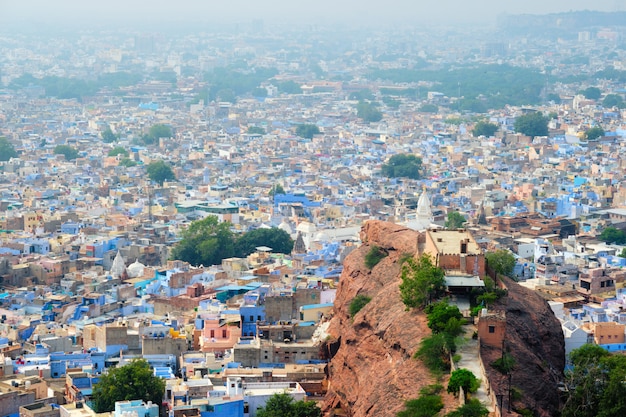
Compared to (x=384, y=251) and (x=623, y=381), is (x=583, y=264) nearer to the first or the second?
(x=384, y=251)

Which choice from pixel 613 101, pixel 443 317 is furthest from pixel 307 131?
pixel 443 317

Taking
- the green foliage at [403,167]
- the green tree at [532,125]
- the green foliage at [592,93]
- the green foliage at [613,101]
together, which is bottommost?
the green foliage at [592,93]

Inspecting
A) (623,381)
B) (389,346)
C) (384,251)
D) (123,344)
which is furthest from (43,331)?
(623,381)

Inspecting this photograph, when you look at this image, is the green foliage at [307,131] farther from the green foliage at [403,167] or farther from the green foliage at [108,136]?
the green foliage at [403,167]

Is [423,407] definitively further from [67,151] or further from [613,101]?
[613,101]

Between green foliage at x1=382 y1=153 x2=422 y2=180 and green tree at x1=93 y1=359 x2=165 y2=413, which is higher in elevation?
green tree at x1=93 y1=359 x2=165 y2=413

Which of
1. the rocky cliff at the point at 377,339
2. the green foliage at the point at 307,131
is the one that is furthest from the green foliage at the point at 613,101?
the rocky cliff at the point at 377,339

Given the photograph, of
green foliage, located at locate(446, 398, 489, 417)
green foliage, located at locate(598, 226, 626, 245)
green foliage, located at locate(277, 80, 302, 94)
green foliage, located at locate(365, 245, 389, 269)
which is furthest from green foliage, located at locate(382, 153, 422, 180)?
green foliage, located at locate(277, 80, 302, 94)

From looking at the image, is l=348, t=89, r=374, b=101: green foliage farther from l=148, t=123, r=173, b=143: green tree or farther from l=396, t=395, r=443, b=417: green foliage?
l=396, t=395, r=443, b=417: green foliage
